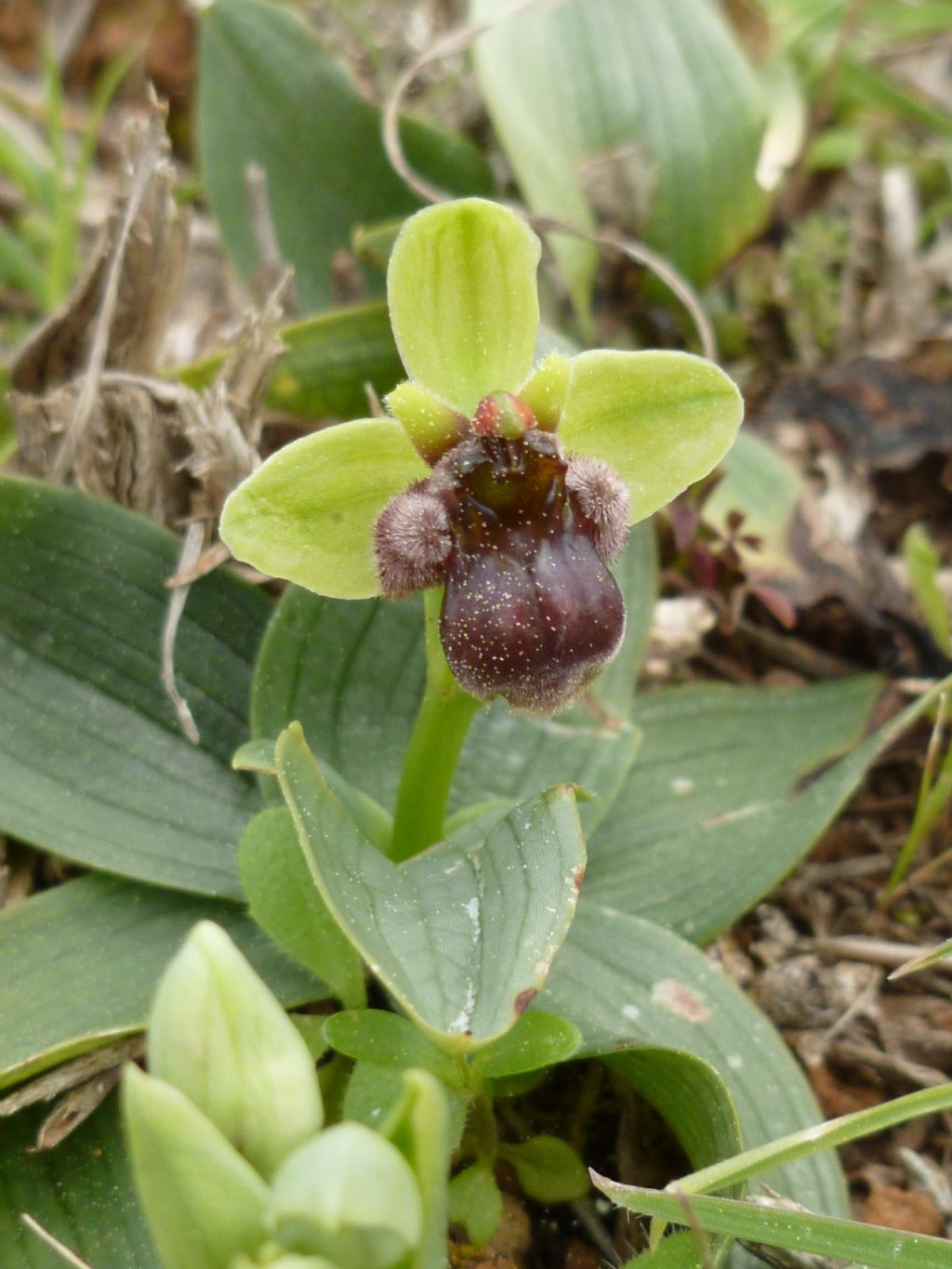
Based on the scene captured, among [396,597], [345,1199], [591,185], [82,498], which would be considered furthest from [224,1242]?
[591,185]

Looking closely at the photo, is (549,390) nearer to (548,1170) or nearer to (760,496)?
(548,1170)

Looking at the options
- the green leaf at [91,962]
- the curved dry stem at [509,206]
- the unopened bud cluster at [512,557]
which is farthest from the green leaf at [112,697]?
the curved dry stem at [509,206]

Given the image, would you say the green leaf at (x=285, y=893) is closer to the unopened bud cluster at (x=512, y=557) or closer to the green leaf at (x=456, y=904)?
the green leaf at (x=456, y=904)

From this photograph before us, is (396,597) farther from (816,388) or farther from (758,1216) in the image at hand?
(816,388)

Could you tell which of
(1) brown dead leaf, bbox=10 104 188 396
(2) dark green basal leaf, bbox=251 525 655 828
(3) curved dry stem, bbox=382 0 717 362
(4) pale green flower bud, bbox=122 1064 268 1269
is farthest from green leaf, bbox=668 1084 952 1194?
(1) brown dead leaf, bbox=10 104 188 396

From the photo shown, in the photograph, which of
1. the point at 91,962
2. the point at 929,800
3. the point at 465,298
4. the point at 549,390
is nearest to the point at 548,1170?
the point at 91,962
